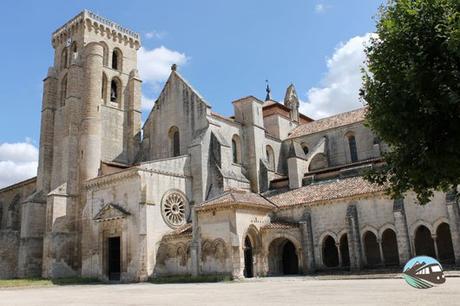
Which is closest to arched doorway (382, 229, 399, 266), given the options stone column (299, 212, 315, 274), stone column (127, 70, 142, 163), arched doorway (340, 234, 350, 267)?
arched doorway (340, 234, 350, 267)

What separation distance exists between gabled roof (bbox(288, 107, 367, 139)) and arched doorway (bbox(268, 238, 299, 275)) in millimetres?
14163

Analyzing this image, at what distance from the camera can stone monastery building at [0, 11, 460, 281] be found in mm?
29125

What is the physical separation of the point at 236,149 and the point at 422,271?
2828 centimetres

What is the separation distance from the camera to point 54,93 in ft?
145

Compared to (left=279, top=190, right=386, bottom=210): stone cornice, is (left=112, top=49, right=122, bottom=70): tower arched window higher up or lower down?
higher up

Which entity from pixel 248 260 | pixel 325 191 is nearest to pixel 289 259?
pixel 248 260

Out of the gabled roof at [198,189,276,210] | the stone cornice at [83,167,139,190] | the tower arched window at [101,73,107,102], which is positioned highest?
the tower arched window at [101,73,107,102]

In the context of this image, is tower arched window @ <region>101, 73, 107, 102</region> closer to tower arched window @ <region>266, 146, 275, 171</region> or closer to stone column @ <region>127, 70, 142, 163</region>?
stone column @ <region>127, 70, 142, 163</region>

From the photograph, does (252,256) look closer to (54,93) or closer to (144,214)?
(144,214)

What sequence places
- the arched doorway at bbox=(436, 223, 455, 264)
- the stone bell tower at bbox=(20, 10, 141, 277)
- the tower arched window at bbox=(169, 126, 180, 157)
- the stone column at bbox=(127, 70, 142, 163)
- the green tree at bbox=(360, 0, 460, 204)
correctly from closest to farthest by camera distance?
1. the green tree at bbox=(360, 0, 460, 204)
2. the arched doorway at bbox=(436, 223, 455, 264)
3. the stone bell tower at bbox=(20, 10, 141, 277)
4. the tower arched window at bbox=(169, 126, 180, 157)
5. the stone column at bbox=(127, 70, 142, 163)

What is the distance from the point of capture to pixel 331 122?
43.8 m

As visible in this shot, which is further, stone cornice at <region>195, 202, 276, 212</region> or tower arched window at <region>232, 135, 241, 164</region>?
tower arched window at <region>232, 135, 241, 164</region>

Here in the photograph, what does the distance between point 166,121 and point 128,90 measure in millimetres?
6856

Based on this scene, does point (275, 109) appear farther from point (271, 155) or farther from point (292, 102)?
point (271, 155)
